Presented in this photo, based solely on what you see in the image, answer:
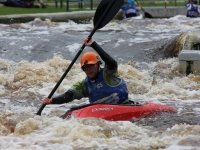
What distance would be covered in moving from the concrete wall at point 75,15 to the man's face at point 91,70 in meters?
9.77

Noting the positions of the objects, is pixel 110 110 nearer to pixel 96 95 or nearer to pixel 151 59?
pixel 96 95

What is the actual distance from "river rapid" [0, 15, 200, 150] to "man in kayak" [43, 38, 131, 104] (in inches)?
13.7

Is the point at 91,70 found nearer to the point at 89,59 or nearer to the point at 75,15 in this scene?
the point at 89,59

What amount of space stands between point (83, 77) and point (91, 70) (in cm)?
375

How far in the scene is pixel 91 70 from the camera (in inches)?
232

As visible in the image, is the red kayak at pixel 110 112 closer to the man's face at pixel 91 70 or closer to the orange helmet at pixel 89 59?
the man's face at pixel 91 70

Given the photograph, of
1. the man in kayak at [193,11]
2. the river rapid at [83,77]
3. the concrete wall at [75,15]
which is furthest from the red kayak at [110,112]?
the man in kayak at [193,11]

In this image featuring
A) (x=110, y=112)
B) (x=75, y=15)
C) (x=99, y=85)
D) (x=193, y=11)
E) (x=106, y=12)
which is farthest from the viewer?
(x=193, y=11)

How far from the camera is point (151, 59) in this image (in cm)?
1107

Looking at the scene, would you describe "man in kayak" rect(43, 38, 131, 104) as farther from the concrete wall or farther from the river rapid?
the concrete wall

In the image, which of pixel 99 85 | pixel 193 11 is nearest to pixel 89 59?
pixel 99 85

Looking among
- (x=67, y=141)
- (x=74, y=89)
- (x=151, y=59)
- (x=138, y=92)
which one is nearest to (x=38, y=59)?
(x=151, y=59)

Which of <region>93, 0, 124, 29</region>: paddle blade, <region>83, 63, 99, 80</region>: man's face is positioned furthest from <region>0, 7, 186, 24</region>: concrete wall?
<region>83, 63, 99, 80</region>: man's face

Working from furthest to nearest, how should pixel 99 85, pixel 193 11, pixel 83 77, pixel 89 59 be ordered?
1. pixel 193 11
2. pixel 83 77
3. pixel 99 85
4. pixel 89 59
